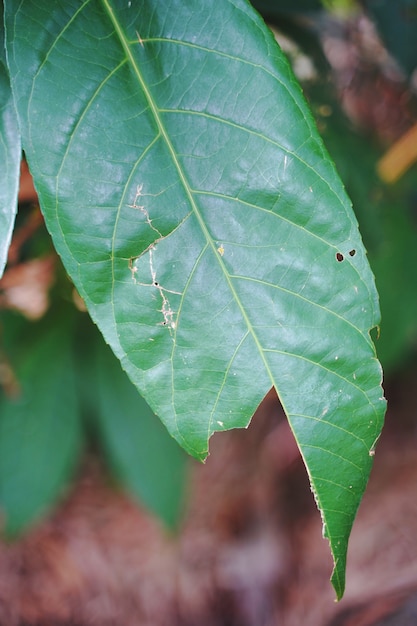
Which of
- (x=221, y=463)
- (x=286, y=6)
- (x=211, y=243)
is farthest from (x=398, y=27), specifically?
(x=221, y=463)

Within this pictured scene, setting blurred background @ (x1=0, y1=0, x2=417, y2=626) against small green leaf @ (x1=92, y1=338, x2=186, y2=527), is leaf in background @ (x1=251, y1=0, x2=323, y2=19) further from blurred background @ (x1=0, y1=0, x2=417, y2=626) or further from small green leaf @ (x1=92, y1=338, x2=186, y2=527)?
small green leaf @ (x1=92, y1=338, x2=186, y2=527)

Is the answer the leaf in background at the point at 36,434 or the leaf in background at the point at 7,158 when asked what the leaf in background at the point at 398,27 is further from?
the leaf in background at the point at 36,434

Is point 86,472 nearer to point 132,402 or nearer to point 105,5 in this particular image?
point 132,402

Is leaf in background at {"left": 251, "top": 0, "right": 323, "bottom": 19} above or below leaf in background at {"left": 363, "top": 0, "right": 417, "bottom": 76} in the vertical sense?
below

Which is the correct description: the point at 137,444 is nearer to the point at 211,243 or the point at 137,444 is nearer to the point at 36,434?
the point at 36,434

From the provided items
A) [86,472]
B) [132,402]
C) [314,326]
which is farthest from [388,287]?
[86,472]

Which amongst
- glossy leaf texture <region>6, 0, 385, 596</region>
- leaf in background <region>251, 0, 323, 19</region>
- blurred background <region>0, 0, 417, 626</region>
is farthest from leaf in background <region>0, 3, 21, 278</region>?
leaf in background <region>251, 0, 323, 19</region>
